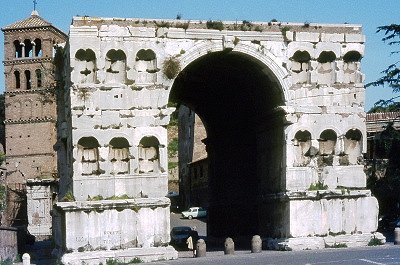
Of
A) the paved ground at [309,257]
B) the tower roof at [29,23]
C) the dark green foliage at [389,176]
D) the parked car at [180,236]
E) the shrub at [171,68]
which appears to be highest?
the tower roof at [29,23]

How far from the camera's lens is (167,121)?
2239 centimetres

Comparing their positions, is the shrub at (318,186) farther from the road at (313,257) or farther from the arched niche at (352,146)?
the road at (313,257)

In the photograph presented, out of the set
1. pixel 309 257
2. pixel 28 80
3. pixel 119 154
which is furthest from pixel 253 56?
pixel 28 80

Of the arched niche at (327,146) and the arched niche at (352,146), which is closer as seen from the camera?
the arched niche at (327,146)

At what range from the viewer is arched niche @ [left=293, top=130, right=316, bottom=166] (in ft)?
77.1

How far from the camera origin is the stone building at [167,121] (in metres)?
21.7

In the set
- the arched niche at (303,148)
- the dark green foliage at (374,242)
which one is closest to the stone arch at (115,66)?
the arched niche at (303,148)

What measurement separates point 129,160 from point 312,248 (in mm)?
6494

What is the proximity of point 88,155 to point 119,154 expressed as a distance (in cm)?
96

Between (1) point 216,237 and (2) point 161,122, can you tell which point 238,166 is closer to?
(1) point 216,237

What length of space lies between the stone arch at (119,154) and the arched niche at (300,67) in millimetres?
6035

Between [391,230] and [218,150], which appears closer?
[218,150]

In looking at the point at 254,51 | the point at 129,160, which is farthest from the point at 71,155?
the point at 254,51

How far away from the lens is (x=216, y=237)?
98.0 feet
